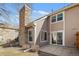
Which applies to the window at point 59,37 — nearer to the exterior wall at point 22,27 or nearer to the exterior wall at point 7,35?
the exterior wall at point 22,27

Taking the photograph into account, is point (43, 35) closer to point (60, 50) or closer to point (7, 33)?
point (60, 50)

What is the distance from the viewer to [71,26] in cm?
344

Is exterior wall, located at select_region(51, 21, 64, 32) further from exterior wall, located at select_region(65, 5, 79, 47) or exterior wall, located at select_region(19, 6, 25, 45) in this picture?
exterior wall, located at select_region(19, 6, 25, 45)

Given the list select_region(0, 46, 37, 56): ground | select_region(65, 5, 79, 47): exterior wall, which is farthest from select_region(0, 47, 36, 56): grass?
select_region(65, 5, 79, 47): exterior wall

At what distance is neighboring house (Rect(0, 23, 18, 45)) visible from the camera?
3.42 metres

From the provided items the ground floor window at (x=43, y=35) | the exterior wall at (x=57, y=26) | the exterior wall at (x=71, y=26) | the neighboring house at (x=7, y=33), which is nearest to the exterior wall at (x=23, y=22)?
the neighboring house at (x=7, y=33)

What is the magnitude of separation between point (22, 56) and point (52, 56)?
630 millimetres

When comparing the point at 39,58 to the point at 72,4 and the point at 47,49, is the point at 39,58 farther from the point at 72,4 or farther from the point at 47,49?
the point at 72,4

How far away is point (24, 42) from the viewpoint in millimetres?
3529

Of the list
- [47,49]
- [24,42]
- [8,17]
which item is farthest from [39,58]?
[8,17]

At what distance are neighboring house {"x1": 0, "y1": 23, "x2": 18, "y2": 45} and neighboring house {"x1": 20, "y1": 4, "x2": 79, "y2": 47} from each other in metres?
0.21

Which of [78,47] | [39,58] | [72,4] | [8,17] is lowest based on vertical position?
[39,58]

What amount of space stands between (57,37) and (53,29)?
0.69 feet

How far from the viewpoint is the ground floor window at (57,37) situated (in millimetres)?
3482
